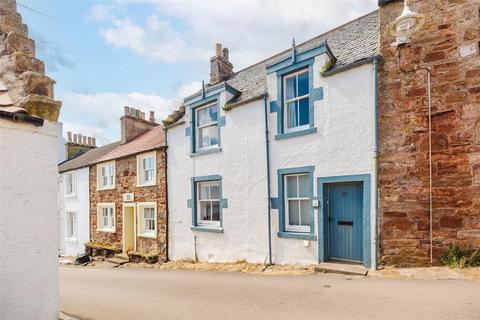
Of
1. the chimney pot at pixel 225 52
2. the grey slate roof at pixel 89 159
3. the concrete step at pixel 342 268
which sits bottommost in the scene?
the concrete step at pixel 342 268

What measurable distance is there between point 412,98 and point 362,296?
4.90m

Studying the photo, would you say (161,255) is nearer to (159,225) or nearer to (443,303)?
(159,225)

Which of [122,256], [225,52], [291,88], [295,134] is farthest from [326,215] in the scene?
[122,256]

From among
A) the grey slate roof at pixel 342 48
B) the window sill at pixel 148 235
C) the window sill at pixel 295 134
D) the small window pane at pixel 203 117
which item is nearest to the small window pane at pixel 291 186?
the window sill at pixel 295 134

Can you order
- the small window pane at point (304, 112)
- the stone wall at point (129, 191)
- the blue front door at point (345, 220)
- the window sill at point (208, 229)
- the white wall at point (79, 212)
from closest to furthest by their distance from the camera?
the blue front door at point (345, 220), the small window pane at point (304, 112), the window sill at point (208, 229), the stone wall at point (129, 191), the white wall at point (79, 212)

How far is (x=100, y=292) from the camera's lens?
755 cm

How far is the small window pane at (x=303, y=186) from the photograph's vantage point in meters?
8.91

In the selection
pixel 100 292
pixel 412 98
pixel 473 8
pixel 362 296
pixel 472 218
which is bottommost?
pixel 100 292

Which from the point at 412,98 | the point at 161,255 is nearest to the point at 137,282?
the point at 161,255

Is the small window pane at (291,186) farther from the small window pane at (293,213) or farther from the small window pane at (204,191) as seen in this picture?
the small window pane at (204,191)

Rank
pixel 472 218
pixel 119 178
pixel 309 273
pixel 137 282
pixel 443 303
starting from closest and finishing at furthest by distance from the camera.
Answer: pixel 443 303 → pixel 472 218 → pixel 309 273 → pixel 137 282 → pixel 119 178

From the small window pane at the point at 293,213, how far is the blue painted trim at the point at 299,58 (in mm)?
4412

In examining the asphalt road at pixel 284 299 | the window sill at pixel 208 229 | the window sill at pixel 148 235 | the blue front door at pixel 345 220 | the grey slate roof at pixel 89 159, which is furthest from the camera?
the grey slate roof at pixel 89 159

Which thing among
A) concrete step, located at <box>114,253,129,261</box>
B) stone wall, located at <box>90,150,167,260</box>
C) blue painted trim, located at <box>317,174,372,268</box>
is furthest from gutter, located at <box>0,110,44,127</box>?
concrete step, located at <box>114,253,129,261</box>
